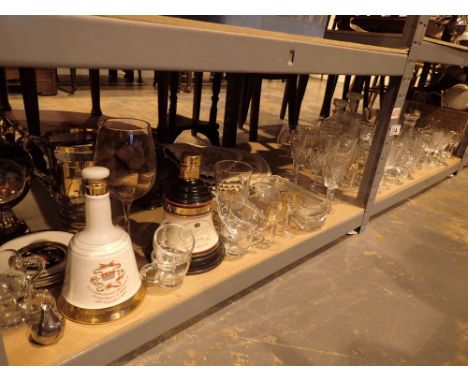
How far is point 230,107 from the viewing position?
165 centimetres

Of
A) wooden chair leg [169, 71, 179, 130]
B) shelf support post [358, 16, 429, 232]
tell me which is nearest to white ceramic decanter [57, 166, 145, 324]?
shelf support post [358, 16, 429, 232]

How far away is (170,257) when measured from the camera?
2.37 ft

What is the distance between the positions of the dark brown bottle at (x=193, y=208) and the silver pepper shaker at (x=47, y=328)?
0.27 m

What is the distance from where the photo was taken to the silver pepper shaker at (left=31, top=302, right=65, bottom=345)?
549mm

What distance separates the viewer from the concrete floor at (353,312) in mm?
708

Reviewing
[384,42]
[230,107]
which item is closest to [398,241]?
[384,42]

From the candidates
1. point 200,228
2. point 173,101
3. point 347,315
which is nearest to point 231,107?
point 173,101

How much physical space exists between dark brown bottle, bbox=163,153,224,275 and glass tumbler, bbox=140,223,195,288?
0.07 ft

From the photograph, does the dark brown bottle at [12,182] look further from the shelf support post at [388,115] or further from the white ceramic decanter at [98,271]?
the shelf support post at [388,115]

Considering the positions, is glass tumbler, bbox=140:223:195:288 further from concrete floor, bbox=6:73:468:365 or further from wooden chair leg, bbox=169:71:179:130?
wooden chair leg, bbox=169:71:179:130

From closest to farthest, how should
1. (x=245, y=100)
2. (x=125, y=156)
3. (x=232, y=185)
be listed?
(x=125, y=156) < (x=232, y=185) < (x=245, y=100)

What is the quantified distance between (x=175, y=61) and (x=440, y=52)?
0.95 m

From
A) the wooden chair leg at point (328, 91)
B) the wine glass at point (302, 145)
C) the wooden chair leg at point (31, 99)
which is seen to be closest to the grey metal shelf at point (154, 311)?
the wine glass at point (302, 145)

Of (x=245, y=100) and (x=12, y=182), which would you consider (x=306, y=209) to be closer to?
(x=12, y=182)
